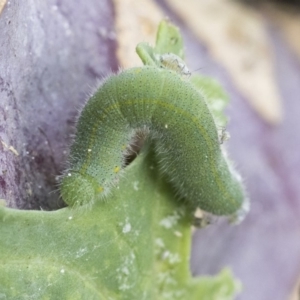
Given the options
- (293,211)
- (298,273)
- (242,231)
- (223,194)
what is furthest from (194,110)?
(298,273)

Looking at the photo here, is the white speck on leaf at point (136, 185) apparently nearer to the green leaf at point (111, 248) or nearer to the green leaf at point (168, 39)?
the green leaf at point (111, 248)

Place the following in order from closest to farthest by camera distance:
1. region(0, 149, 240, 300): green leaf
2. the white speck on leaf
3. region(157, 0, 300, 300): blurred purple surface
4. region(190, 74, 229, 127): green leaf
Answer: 1. region(0, 149, 240, 300): green leaf
2. the white speck on leaf
3. region(190, 74, 229, 127): green leaf
4. region(157, 0, 300, 300): blurred purple surface

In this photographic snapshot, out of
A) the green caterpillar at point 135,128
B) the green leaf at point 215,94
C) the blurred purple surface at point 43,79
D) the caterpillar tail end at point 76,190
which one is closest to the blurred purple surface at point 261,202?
the green leaf at point 215,94

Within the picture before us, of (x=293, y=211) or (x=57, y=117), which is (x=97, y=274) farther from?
(x=293, y=211)

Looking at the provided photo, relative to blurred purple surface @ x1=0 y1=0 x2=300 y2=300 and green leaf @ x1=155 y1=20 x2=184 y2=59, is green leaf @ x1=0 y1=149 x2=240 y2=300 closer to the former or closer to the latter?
blurred purple surface @ x1=0 y1=0 x2=300 y2=300

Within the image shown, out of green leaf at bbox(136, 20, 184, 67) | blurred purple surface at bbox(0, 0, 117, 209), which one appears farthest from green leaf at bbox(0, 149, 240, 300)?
green leaf at bbox(136, 20, 184, 67)

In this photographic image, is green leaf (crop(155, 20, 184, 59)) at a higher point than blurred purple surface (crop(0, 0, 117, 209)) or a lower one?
higher

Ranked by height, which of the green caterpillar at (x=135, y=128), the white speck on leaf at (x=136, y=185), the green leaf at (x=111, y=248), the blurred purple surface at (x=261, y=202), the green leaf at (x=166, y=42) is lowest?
the blurred purple surface at (x=261, y=202)
